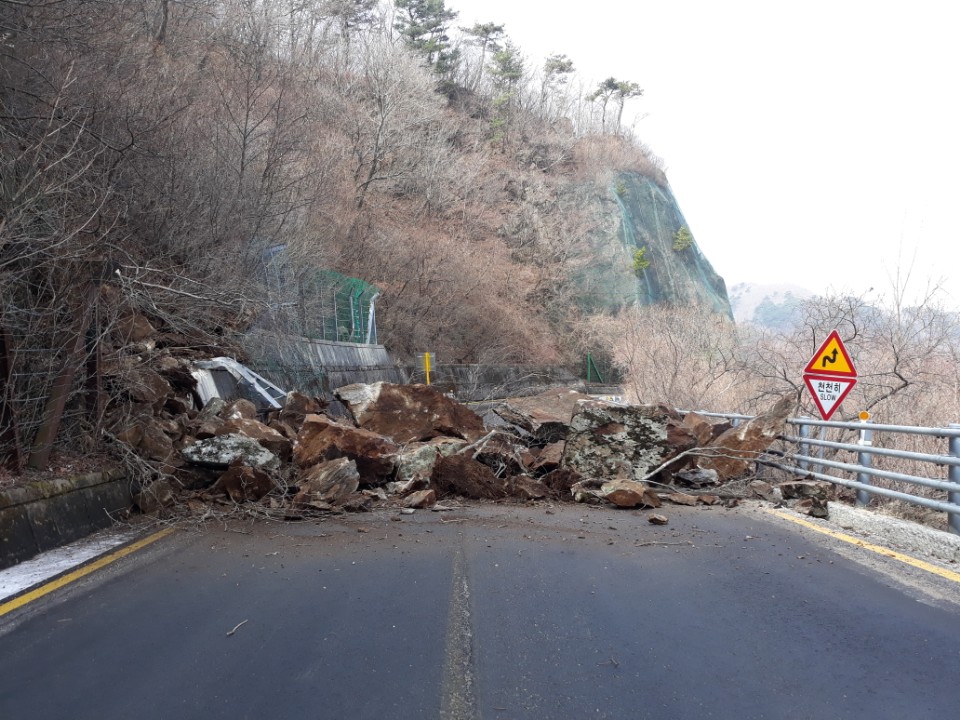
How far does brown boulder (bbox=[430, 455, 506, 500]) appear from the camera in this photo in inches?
365

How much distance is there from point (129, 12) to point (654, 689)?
53.6ft

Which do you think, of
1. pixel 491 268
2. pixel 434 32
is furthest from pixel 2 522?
pixel 434 32

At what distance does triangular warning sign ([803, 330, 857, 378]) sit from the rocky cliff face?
40.0 m

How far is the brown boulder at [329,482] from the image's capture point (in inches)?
324

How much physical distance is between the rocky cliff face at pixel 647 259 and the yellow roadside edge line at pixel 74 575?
4529 centimetres

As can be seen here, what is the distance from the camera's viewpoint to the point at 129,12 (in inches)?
596

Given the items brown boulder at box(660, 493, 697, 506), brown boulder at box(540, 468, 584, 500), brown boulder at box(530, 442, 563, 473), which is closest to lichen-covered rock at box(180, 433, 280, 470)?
brown boulder at box(540, 468, 584, 500)

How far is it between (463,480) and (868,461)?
15.0 feet

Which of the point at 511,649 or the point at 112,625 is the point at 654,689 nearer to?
the point at 511,649

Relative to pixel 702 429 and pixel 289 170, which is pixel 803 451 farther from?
pixel 289 170

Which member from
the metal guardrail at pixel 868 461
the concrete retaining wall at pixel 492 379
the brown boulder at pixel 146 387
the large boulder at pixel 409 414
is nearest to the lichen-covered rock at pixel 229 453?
the brown boulder at pixel 146 387

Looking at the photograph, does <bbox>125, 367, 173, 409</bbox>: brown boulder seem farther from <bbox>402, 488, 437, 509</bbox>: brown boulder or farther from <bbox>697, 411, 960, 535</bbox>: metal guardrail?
<bbox>697, 411, 960, 535</bbox>: metal guardrail

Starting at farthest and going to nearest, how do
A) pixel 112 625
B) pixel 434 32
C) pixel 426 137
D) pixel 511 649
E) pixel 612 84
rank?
pixel 612 84, pixel 434 32, pixel 426 137, pixel 112 625, pixel 511 649

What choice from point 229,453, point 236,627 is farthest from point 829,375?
point 236,627
